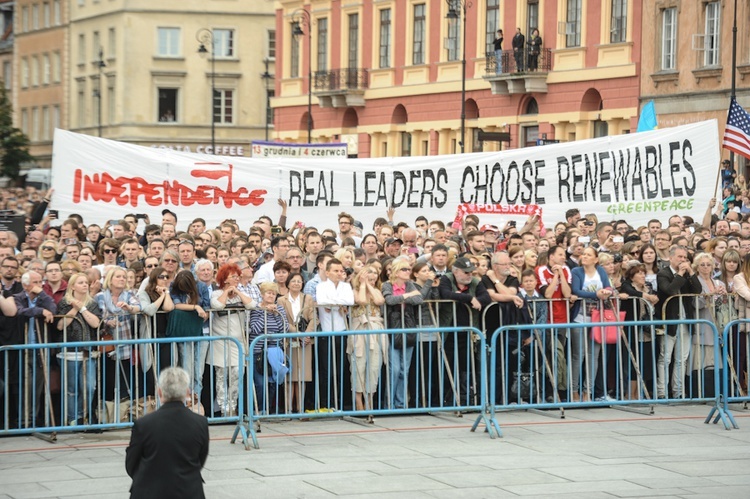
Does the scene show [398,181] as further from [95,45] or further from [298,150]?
[95,45]

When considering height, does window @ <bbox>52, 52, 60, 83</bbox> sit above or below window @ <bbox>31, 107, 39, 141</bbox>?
above

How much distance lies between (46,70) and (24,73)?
221 inches

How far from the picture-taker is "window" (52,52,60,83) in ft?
318

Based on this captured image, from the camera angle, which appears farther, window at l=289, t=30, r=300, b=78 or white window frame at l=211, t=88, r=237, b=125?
white window frame at l=211, t=88, r=237, b=125

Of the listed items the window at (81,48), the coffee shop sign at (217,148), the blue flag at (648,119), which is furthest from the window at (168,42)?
the blue flag at (648,119)

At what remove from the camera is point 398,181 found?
2666 centimetres

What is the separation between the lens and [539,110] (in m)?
52.2


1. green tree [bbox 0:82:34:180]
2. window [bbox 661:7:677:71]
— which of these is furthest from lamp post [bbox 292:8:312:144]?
window [bbox 661:7:677:71]

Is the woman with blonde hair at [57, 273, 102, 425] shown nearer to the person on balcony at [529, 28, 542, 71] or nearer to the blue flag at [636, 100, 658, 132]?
the blue flag at [636, 100, 658, 132]

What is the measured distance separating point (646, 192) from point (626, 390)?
30.9ft

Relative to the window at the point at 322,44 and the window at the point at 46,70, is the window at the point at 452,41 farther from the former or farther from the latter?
the window at the point at 46,70

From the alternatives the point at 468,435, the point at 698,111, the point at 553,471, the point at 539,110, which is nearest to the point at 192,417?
the point at 553,471

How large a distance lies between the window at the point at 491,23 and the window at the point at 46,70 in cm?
5030

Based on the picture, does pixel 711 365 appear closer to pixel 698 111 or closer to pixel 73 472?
pixel 73 472
